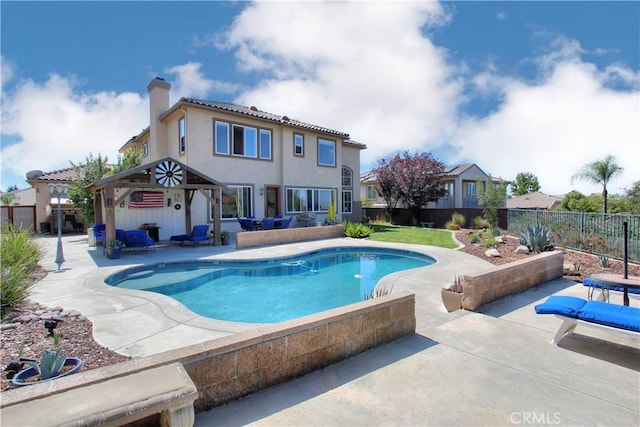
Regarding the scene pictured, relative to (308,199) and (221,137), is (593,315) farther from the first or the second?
(308,199)

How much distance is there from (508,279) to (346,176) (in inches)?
811

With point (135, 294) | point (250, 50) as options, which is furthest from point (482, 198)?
point (135, 294)

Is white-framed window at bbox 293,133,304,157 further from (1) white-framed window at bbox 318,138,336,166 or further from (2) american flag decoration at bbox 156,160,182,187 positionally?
(2) american flag decoration at bbox 156,160,182,187

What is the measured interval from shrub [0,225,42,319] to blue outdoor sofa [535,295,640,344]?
853 cm

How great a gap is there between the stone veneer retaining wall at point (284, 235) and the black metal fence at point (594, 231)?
32.7 feet

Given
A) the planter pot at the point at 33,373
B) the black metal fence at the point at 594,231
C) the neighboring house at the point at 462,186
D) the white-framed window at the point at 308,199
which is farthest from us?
the neighboring house at the point at 462,186

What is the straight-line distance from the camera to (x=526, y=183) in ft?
240

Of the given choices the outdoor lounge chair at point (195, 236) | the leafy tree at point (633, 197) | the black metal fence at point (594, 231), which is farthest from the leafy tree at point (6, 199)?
the leafy tree at point (633, 197)

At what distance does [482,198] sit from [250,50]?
55.7 ft

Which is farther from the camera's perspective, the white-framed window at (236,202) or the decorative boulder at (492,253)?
the white-framed window at (236,202)

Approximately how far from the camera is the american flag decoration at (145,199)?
16469mm

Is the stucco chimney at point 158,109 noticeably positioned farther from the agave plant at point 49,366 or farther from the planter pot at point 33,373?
the agave plant at point 49,366

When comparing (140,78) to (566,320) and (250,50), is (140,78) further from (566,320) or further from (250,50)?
(566,320)

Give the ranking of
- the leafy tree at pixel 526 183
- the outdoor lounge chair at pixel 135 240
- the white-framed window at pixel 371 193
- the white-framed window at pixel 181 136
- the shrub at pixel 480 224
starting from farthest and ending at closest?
the leafy tree at pixel 526 183 < the white-framed window at pixel 371 193 < the shrub at pixel 480 224 < the white-framed window at pixel 181 136 < the outdoor lounge chair at pixel 135 240
